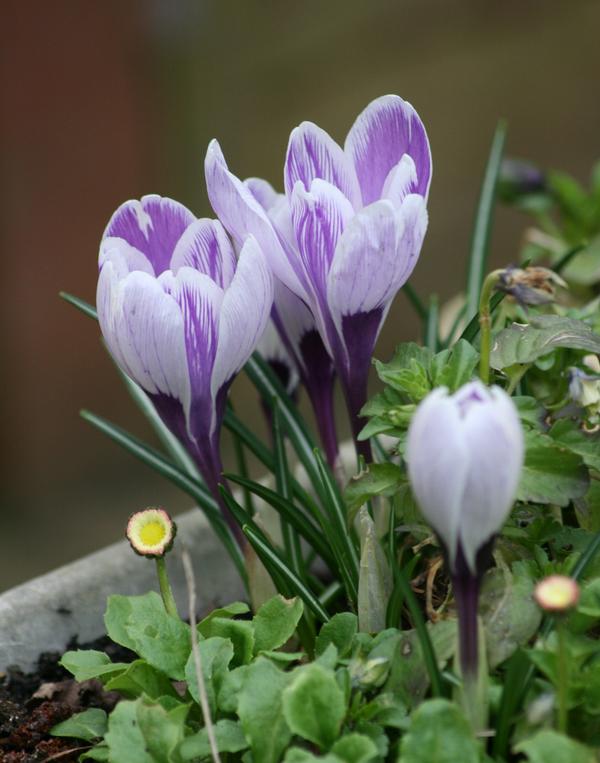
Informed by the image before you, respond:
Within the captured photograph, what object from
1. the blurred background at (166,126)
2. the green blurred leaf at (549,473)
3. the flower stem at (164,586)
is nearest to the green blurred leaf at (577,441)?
the green blurred leaf at (549,473)

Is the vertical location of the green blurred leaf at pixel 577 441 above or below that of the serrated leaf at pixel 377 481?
above

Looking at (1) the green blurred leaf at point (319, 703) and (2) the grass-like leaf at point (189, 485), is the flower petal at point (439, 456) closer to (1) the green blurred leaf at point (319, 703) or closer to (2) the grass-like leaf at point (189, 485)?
(1) the green blurred leaf at point (319, 703)

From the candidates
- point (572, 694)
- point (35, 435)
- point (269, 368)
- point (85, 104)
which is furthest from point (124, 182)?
point (572, 694)

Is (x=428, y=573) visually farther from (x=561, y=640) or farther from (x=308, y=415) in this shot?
(x=308, y=415)

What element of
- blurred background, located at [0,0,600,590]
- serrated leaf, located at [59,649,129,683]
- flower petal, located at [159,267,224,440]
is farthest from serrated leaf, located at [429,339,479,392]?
blurred background, located at [0,0,600,590]

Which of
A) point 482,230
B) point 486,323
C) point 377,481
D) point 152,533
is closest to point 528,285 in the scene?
point 486,323

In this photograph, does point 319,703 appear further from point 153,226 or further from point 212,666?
point 153,226
